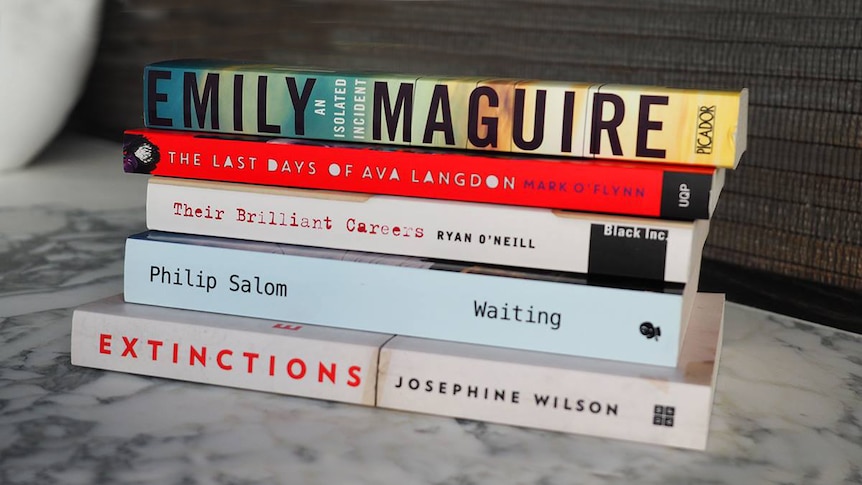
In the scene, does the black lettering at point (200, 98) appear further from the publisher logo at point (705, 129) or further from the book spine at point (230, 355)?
the publisher logo at point (705, 129)

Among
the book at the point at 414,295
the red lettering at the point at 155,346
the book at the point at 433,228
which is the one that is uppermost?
the book at the point at 433,228

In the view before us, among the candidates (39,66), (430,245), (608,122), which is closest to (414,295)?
(430,245)

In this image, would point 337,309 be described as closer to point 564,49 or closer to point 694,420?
point 694,420

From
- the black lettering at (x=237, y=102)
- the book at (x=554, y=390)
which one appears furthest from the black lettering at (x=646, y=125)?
the black lettering at (x=237, y=102)

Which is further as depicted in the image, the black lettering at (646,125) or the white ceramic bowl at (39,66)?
the white ceramic bowl at (39,66)

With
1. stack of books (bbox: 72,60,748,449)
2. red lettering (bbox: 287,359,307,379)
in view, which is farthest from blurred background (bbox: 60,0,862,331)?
red lettering (bbox: 287,359,307,379)

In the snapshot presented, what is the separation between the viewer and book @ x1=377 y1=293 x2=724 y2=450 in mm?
464

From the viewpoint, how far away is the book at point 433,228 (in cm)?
49

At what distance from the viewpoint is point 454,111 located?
0.51 m

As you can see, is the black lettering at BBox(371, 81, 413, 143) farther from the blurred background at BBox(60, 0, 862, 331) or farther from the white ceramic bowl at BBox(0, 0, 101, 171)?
the white ceramic bowl at BBox(0, 0, 101, 171)

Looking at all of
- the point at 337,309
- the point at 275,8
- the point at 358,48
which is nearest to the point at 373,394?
the point at 337,309

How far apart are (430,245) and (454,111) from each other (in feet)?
0.23

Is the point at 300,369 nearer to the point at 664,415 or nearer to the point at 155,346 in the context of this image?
the point at 155,346

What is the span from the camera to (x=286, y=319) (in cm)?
53
